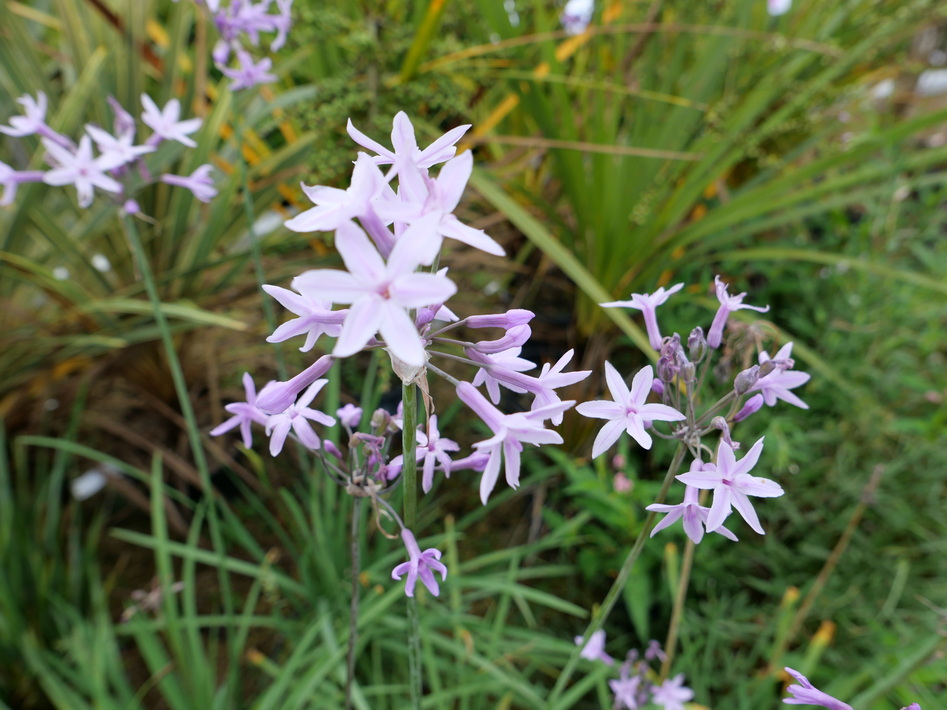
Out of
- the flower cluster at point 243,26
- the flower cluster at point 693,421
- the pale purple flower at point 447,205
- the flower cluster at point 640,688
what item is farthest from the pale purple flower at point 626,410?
the flower cluster at point 243,26

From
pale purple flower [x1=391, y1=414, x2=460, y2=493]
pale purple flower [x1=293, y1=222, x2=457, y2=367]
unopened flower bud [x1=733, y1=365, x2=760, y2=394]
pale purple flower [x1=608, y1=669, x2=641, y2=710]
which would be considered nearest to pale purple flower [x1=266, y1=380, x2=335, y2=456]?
pale purple flower [x1=391, y1=414, x2=460, y2=493]

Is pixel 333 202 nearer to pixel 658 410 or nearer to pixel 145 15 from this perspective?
pixel 658 410

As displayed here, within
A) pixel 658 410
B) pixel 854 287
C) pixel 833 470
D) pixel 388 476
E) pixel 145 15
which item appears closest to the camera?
pixel 658 410

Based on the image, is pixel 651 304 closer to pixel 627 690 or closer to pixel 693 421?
pixel 693 421

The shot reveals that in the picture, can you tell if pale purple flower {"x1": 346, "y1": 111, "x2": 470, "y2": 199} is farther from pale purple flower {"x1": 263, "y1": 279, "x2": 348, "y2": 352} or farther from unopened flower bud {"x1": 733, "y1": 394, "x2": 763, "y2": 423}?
unopened flower bud {"x1": 733, "y1": 394, "x2": 763, "y2": 423}

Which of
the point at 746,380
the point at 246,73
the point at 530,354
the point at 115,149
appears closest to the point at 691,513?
the point at 746,380

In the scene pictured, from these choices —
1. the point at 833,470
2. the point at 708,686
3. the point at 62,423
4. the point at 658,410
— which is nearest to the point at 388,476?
the point at 658,410
